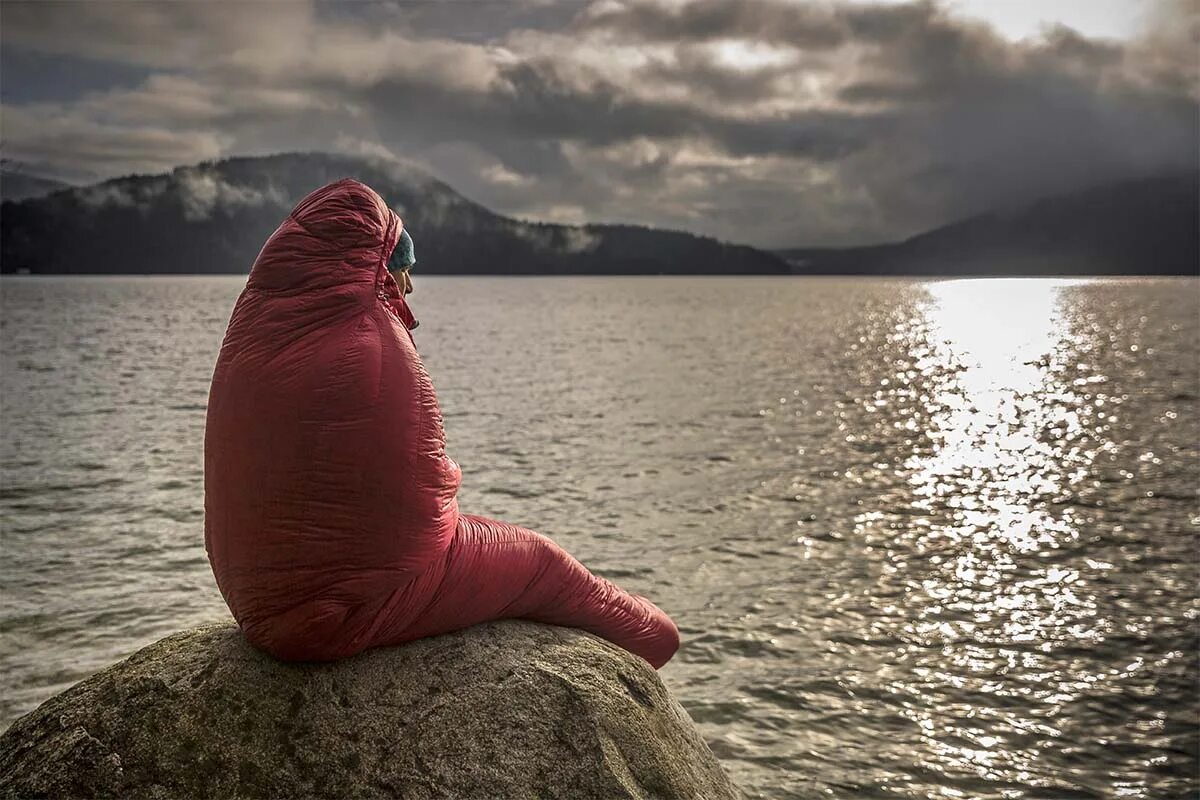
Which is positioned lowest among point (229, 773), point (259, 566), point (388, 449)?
point (229, 773)

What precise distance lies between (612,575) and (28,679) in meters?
6.54

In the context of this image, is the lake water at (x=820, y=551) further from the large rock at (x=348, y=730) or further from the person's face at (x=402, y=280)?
the person's face at (x=402, y=280)

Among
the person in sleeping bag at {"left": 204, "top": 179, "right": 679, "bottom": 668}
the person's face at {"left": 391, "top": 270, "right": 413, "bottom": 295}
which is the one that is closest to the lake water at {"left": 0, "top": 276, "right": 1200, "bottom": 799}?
the person in sleeping bag at {"left": 204, "top": 179, "right": 679, "bottom": 668}

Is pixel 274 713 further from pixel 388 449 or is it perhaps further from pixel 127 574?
pixel 127 574

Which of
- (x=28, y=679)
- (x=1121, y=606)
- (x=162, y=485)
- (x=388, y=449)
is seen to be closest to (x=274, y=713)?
(x=388, y=449)

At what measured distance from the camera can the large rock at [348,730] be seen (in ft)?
13.2

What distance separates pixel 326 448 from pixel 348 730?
1.29 meters

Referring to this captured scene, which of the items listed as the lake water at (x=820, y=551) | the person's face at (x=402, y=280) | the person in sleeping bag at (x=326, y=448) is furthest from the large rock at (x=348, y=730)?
the lake water at (x=820, y=551)

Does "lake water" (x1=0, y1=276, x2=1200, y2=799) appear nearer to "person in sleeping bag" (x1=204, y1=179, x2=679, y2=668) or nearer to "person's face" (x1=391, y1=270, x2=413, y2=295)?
"person in sleeping bag" (x1=204, y1=179, x2=679, y2=668)

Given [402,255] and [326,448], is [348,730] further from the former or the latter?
[402,255]

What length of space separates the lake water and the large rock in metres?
3.50

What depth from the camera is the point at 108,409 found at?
25281 mm

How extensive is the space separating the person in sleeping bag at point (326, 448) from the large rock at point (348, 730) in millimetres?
218

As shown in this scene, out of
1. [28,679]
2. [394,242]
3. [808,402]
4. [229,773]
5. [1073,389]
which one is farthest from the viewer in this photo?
Result: [1073,389]
